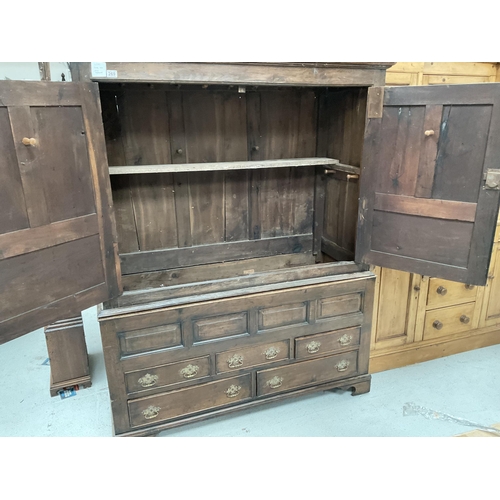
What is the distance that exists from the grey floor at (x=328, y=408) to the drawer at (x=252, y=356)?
1.04ft

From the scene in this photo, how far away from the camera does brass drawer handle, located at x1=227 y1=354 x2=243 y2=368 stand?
183cm

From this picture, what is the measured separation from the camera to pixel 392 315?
7.42 ft

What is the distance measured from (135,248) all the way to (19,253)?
0.89 m

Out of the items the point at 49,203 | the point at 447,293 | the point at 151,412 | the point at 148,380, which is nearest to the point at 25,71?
the point at 49,203

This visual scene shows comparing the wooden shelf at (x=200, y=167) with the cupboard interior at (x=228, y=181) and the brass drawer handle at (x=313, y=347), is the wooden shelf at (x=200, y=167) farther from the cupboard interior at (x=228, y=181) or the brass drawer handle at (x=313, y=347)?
the brass drawer handle at (x=313, y=347)

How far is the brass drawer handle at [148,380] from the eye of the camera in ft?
5.60

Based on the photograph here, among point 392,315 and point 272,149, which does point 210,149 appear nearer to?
point 272,149

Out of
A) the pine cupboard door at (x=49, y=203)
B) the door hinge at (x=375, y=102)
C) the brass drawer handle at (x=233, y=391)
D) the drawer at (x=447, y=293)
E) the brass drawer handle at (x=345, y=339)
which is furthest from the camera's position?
the drawer at (x=447, y=293)

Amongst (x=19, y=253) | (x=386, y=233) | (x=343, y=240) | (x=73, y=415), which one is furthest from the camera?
(x=343, y=240)

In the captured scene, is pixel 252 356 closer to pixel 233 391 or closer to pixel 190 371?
pixel 233 391

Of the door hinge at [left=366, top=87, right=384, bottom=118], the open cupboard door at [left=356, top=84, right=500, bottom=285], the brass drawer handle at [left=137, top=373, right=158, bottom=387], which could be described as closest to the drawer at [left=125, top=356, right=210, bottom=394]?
the brass drawer handle at [left=137, top=373, right=158, bottom=387]

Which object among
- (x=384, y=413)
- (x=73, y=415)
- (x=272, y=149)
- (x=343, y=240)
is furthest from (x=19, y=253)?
(x=384, y=413)

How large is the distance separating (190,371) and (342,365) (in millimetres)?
798

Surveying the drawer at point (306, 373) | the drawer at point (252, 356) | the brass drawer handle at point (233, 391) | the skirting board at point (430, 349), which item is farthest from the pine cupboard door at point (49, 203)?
the skirting board at point (430, 349)
